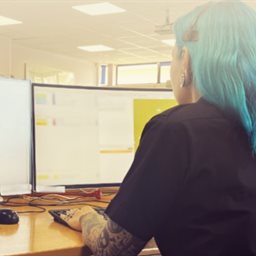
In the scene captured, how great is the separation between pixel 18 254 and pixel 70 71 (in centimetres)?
936

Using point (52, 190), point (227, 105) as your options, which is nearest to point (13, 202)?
point (52, 190)

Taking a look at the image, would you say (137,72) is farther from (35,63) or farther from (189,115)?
(189,115)

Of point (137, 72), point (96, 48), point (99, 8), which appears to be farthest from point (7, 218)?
point (137, 72)

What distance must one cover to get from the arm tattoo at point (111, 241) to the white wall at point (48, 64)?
7.87 m

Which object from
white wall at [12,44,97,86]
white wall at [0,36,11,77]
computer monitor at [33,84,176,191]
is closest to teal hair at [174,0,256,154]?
computer monitor at [33,84,176,191]

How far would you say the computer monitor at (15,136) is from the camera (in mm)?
1714

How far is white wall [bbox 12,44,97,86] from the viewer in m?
9.07

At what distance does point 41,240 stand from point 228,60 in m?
0.62

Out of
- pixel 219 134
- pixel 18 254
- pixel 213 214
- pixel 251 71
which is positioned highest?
pixel 251 71

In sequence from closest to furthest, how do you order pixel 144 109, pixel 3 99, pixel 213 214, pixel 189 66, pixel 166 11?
pixel 213 214, pixel 189 66, pixel 3 99, pixel 144 109, pixel 166 11

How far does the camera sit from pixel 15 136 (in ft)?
5.69

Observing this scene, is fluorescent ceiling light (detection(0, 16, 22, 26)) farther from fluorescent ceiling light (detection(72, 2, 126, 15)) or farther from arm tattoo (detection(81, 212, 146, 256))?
arm tattoo (detection(81, 212, 146, 256))

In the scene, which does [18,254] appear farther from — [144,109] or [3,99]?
[144,109]

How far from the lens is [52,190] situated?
1.76 meters
